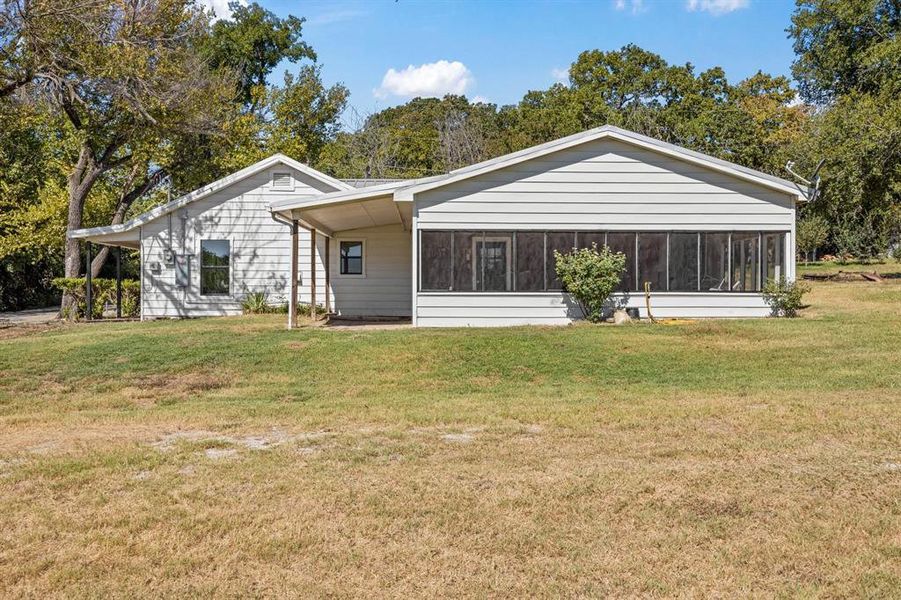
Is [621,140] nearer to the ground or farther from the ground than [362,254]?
farther from the ground

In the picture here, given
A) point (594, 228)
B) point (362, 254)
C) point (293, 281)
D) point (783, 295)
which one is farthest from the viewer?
point (362, 254)

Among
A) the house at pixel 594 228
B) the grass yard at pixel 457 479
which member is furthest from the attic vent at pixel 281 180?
the grass yard at pixel 457 479

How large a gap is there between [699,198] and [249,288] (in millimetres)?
11067

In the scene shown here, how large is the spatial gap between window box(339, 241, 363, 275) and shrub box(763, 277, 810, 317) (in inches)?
378

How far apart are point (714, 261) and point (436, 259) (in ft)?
18.3

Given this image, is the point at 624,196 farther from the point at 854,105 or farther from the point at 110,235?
the point at 854,105

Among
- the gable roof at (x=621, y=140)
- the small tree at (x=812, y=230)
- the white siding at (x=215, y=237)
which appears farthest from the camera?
the small tree at (x=812, y=230)

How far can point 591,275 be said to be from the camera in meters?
14.2

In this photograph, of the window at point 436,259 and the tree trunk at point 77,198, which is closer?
the window at point 436,259

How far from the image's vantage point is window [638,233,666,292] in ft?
48.9

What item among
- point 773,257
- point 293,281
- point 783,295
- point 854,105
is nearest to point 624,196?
point 773,257

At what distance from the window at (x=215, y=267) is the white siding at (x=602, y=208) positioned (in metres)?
6.72

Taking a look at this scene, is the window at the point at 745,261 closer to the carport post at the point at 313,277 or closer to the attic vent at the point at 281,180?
the carport post at the point at 313,277

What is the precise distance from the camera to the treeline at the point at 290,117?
16047 millimetres
